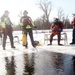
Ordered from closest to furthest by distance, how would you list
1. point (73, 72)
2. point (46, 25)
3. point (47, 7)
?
point (73, 72)
point (46, 25)
point (47, 7)

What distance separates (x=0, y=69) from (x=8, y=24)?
17.8 feet

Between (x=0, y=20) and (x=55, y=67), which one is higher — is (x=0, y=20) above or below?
above

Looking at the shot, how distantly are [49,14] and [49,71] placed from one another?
6601 centimetres

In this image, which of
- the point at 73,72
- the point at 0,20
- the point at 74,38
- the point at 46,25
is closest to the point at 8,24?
the point at 0,20

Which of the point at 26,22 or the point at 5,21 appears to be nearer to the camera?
the point at 5,21

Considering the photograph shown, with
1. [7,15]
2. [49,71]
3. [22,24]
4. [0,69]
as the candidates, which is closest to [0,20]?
[7,15]

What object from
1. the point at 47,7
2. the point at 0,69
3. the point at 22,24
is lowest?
the point at 0,69

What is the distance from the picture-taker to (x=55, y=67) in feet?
21.5

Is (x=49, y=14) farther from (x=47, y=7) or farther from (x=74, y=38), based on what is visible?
(x=74, y=38)

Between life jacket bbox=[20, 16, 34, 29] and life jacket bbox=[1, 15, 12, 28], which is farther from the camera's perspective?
life jacket bbox=[20, 16, 34, 29]

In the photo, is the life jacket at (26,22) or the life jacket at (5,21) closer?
the life jacket at (5,21)

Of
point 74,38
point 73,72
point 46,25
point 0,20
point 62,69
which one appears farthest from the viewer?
point 46,25

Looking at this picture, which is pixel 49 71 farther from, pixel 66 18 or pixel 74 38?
pixel 66 18

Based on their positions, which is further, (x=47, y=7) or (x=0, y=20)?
(x=47, y=7)
